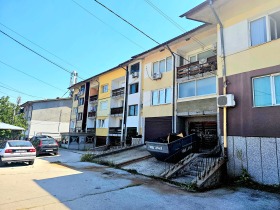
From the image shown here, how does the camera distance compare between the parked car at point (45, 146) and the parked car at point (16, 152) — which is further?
the parked car at point (45, 146)

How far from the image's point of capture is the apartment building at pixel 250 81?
350 inches

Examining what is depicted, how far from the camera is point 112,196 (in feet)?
22.1

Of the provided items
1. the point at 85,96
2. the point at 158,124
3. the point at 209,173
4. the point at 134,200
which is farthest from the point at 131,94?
the point at 134,200

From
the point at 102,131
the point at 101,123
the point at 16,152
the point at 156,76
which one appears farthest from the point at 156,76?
the point at 101,123

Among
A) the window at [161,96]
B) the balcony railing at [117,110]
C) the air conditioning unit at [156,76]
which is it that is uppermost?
the air conditioning unit at [156,76]

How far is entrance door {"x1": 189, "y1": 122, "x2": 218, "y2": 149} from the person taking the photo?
1434 cm

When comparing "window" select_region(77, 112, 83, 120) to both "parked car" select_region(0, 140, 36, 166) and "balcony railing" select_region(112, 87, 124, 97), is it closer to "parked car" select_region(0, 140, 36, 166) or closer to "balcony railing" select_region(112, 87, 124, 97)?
"balcony railing" select_region(112, 87, 124, 97)

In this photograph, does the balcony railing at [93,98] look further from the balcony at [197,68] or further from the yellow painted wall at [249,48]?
the yellow painted wall at [249,48]

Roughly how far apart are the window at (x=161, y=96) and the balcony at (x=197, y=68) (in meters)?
1.73

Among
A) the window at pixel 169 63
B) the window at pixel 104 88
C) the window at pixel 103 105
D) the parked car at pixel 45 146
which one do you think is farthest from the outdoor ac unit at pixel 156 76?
the window at pixel 104 88

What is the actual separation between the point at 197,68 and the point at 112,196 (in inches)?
439

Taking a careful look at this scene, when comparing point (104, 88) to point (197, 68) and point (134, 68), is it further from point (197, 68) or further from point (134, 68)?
point (197, 68)

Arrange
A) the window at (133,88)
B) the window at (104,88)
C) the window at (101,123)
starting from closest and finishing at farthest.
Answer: the window at (133,88) < the window at (101,123) < the window at (104,88)

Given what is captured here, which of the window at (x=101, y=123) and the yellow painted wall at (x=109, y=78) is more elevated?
the yellow painted wall at (x=109, y=78)
